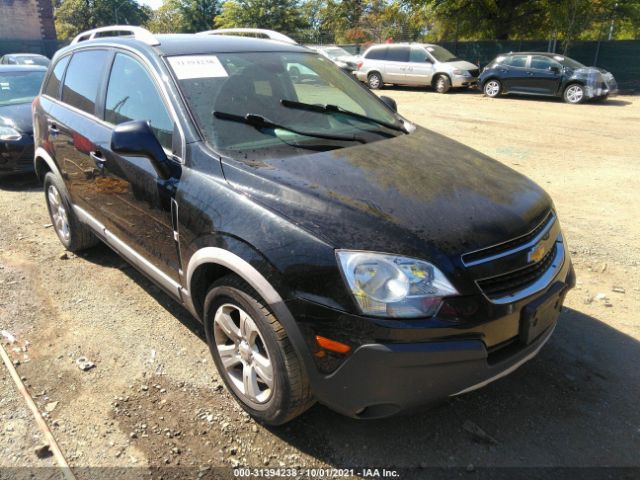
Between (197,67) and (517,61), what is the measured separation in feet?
52.7

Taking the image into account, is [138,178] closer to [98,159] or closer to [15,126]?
[98,159]

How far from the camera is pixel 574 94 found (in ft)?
50.0

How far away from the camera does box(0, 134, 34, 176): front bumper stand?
6.47 metres

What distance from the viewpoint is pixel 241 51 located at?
329 centimetres

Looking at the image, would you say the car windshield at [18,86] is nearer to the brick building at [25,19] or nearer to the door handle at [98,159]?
the door handle at [98,159]

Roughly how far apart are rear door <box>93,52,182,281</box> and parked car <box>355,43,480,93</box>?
1665 centimetres

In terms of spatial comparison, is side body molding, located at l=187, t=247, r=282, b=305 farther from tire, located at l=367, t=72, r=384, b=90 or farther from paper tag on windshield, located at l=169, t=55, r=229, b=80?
tire, located at l=367, t=72, r=384, b=90

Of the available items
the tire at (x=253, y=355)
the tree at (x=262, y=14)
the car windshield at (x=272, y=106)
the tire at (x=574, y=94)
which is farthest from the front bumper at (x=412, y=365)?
the tree at (x=262, y=14)

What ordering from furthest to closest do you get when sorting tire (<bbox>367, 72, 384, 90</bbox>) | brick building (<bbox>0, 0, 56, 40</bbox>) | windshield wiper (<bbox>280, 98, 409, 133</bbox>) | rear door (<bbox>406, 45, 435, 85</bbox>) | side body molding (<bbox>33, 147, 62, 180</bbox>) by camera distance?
brick building (<bbox>0, 0, 56, 40</bbox>) < tire (<bbox>367, 72, 384, 90</bbox>) < rear door (<bbox>406, 45, 435, 85</bbox>) < side body molding (<bbox>33, 147, 62, 180</bbox>) < windshield wiper (<bbox>280, 98, 409, 133</bbox>)

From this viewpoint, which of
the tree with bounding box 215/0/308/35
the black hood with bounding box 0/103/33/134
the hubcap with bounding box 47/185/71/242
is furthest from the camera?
the tree with bounding box 215/0/308/35

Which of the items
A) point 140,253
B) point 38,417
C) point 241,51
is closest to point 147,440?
point 38,417

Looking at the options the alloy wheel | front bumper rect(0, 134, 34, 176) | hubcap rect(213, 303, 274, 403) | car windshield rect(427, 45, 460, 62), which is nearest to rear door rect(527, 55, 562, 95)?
the alloy wheel

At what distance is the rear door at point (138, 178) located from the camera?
2.75 meters

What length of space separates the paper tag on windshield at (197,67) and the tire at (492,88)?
16.0 m
